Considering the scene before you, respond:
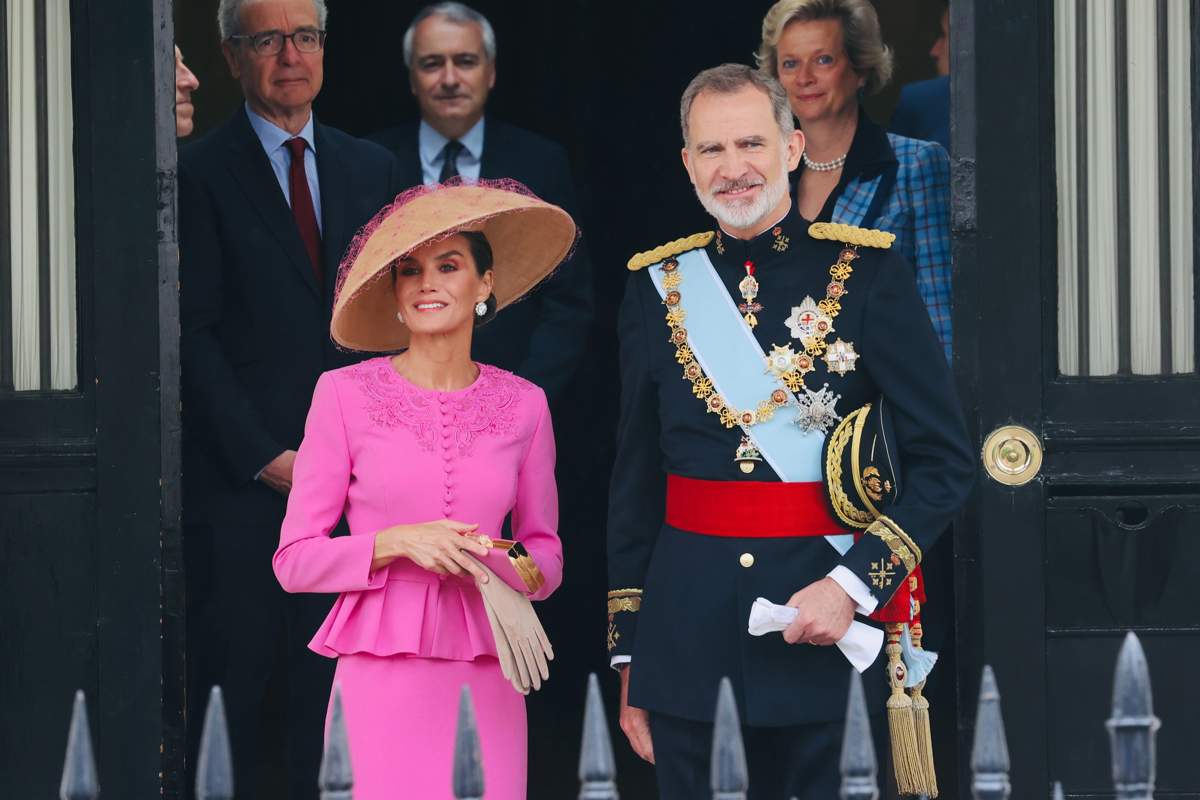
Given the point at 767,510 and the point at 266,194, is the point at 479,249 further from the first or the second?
the point at 266,194

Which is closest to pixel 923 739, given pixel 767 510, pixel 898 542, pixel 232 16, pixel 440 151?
pixel 898 542

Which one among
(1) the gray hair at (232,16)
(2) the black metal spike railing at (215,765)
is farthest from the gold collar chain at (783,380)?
(1) the gray hair at (232,16)

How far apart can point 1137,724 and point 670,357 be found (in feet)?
4.70

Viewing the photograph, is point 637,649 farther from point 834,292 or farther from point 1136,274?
point 1136,274

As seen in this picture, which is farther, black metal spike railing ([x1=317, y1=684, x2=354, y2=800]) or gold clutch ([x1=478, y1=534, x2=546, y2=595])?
gold clutch ([x1=478, y1=534, x2=546, y2=595])

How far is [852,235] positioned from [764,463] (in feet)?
1.62

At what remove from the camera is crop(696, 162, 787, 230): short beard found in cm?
439

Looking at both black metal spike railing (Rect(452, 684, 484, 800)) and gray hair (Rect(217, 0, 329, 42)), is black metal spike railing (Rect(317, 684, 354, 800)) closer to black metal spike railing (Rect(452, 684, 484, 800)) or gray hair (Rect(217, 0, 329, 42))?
black metal spike railing (Rect(452, 684, 484, 800))

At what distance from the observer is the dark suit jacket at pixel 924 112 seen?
6.53m

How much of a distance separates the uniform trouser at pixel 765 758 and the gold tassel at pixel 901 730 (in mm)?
47

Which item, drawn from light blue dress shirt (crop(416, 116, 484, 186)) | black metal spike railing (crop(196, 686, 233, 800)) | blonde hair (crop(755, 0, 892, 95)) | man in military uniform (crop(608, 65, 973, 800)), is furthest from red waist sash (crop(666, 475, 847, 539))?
light blue dress shirt (crop(416, 116, 484, 186))

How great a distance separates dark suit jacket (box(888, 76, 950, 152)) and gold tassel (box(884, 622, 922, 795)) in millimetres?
2508

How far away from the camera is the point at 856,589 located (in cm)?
420

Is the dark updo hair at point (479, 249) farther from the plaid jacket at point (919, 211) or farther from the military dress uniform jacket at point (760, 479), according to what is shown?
the plaid jacket at point (919, 211)
